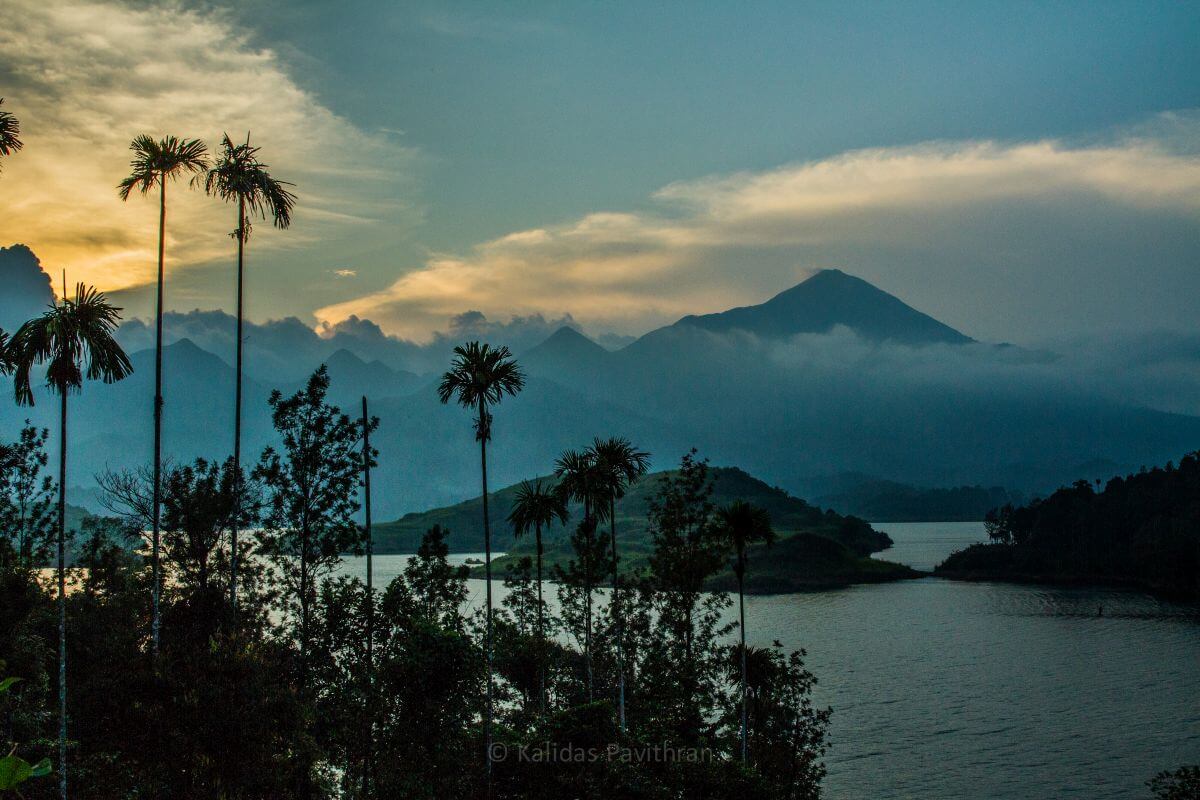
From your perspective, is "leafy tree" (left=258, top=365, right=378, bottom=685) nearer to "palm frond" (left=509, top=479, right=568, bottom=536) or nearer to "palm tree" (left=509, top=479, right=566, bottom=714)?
"palm tree" (left=509, top=479, right=566, bottom=714)

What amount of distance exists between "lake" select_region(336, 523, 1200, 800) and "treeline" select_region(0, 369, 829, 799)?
2908 centimetres

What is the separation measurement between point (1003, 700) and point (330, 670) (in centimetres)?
10089

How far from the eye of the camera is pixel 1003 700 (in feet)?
393

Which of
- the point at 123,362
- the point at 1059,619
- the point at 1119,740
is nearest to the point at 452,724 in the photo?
the point at 123,362

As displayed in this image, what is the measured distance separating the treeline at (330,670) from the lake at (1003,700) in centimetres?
2908

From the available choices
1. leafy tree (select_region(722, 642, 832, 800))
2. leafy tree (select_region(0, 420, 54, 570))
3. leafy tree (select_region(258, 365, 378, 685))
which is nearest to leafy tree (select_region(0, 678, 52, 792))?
leafy tree (select_region(258, 365, 378, 685))

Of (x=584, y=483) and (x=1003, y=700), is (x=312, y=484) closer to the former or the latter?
(x=584, y=483)

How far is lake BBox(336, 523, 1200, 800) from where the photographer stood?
281 ft

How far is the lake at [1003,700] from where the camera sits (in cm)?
8550

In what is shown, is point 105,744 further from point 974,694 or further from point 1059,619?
point 1059,619

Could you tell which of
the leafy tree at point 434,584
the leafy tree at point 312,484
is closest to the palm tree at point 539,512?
the leafy tree at point 434,584

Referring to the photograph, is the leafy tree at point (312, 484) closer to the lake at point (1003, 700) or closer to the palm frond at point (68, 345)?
the palm frond at point (68, 345)

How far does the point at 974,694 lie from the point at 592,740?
99.7m

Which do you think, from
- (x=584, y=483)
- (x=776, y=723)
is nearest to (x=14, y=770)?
(x=584, y=483)
